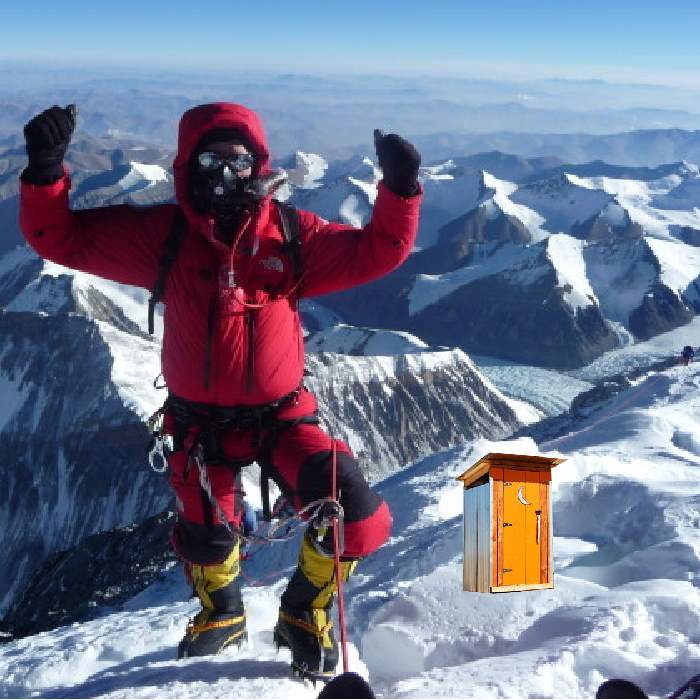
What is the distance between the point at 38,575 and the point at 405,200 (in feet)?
129

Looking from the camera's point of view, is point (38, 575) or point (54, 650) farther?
point (38, 575)

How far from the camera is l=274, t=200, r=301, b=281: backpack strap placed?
26.5ft

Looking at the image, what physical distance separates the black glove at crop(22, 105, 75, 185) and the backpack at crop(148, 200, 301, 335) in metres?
1.21

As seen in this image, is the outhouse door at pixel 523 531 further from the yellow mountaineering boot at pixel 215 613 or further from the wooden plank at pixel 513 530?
the yellow mountaineering boot at pixel 215 613

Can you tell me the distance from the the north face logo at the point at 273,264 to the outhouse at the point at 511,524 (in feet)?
9.26

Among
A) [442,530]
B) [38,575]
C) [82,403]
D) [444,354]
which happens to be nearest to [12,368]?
[82,403]

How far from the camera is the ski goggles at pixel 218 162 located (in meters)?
7.47

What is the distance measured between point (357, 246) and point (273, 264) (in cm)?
88

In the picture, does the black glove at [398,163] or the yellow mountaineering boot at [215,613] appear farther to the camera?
the yellow mountaineering boot at [215,613]

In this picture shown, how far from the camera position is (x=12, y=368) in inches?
4555

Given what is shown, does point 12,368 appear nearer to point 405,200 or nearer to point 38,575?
point 38,575

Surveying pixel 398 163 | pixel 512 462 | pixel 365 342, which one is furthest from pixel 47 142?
pixel 365 342

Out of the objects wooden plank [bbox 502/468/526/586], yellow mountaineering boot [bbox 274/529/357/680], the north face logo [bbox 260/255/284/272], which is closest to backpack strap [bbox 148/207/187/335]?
the north face logo [bbox 260/255/284/272]

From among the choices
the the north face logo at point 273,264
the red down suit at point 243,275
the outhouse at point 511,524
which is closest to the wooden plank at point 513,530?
the outhouse at point 511,524
